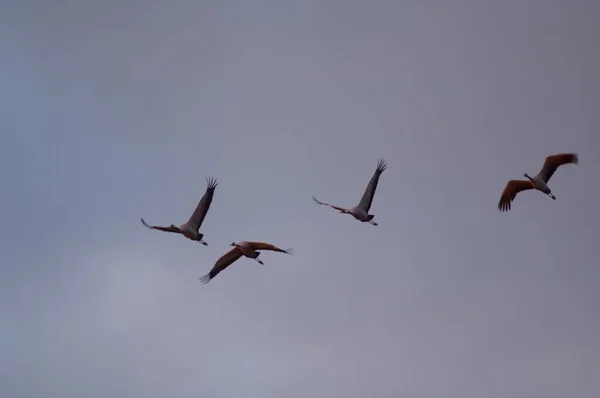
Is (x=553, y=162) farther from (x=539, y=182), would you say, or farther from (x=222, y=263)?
(x=222, y=263)

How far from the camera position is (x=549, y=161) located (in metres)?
47.5

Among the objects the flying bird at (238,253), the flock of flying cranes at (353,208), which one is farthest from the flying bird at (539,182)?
the flying bird at (238,253)

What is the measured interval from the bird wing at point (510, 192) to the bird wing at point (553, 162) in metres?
1.40

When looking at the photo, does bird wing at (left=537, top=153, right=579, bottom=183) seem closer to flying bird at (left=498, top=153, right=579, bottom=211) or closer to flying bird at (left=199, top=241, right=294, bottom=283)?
flying bird at (left=498, top=153, right=579, bottom=211)

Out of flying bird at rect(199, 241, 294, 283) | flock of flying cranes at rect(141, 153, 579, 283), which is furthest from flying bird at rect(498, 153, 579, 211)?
flying bird at rect(199, 241, 294, 283)

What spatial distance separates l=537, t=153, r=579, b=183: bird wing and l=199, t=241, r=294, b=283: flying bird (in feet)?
39.0

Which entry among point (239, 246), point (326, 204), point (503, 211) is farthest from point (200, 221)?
point (503, 211)

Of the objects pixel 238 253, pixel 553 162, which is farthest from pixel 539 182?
pixel 238 253

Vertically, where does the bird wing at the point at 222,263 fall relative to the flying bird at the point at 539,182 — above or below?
below

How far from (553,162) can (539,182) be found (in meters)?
1.11

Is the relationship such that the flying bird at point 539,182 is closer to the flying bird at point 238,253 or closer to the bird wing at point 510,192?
the bird wing at point 510,192

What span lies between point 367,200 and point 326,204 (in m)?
1.89

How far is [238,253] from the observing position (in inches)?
1951

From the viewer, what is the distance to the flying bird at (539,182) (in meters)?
47.1
